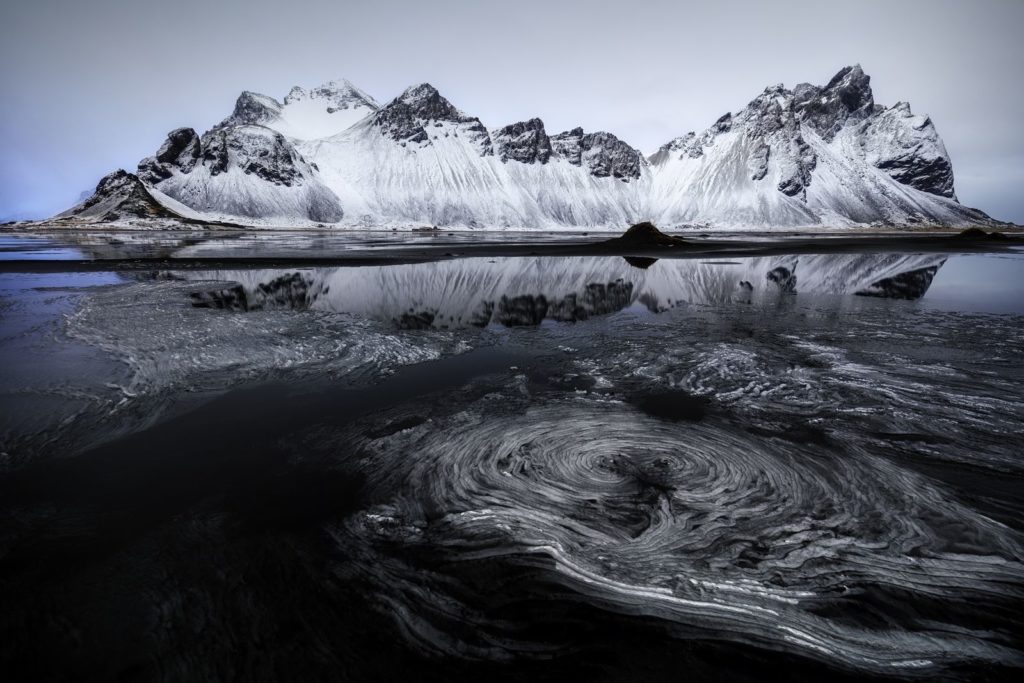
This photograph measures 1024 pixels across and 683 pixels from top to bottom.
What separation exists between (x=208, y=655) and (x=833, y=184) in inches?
10063

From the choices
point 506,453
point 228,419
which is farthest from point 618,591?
point 228,419

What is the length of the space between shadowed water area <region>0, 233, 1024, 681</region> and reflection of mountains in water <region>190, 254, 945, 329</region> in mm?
3560

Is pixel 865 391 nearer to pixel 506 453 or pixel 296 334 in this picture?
pixel 506 453

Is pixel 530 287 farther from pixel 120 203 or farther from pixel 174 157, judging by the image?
pixel 174 157

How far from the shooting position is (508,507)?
13.4 ft

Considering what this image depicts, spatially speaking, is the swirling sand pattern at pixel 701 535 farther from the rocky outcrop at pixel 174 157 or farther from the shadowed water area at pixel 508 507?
the rocky outcrop at pixel 174 157

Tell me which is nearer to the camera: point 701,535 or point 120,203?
point 701,535

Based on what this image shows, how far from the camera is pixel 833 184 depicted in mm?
195000

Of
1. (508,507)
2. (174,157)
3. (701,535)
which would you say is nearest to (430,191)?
(174,157)

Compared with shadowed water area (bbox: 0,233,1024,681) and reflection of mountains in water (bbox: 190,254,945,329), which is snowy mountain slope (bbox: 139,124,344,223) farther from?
shadowed water area (bbox: 0,233,1024,681)

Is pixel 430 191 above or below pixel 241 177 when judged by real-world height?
below

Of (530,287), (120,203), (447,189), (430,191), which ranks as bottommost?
(530,287)

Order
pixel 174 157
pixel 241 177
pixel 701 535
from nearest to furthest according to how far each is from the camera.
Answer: pixel 701 535
pixel 241 177
pixel 174 157

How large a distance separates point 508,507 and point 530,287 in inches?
553
